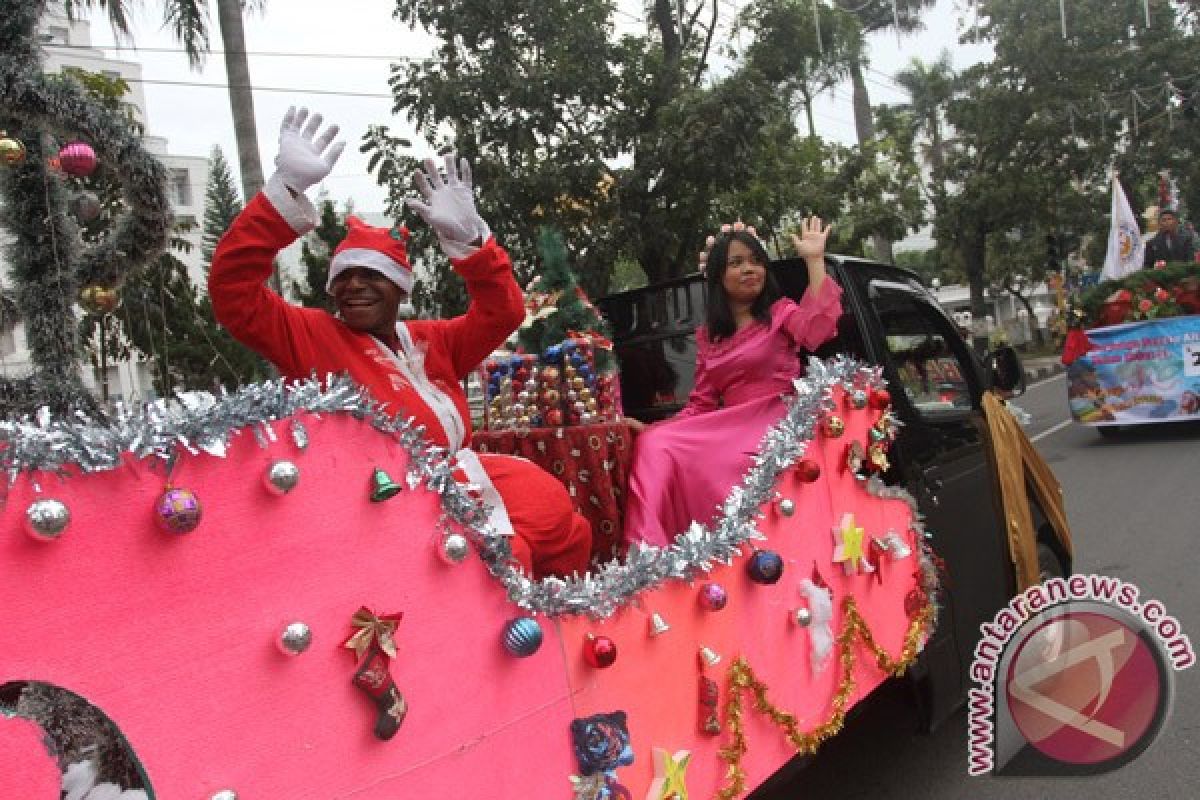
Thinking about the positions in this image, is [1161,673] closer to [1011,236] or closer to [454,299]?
[454,299]

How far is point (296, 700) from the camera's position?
4.13ft

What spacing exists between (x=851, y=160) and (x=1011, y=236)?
20188 mm

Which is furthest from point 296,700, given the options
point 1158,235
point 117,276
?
point 1158,235

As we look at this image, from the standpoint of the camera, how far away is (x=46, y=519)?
3.33 feet

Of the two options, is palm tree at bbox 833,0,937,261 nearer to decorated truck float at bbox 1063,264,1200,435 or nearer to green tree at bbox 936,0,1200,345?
green tree at bbox 936,0,1200,345

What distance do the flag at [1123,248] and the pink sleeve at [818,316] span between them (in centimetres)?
872

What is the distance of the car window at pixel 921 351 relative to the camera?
318 centimetres

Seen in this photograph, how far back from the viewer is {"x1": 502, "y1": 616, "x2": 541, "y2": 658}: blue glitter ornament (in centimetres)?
152

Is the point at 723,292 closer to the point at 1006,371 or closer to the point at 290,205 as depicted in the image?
the point at 1006,371

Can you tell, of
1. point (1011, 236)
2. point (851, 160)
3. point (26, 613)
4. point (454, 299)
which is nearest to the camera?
point (26, 613)

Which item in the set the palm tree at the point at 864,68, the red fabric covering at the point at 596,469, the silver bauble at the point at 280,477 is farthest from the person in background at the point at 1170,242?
the silver bauble at the point at 280,477

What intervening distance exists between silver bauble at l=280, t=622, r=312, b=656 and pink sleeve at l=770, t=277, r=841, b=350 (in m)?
1.94

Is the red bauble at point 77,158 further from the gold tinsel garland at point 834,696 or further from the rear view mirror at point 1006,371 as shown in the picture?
the rear view mirror at point 1006,371

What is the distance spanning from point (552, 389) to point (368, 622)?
1.82 meters
